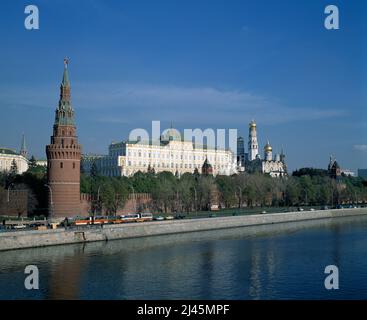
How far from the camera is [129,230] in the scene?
1478 inches

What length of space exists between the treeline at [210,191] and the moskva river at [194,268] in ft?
41.5

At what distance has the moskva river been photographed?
66.1 ft

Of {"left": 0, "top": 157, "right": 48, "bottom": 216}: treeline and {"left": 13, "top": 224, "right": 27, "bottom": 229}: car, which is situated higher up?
{"left": 0, "top": 157, "right": 48, "bottom": 216}: treeline

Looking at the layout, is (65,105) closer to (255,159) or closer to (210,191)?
(210,191)

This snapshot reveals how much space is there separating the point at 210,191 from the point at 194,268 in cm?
3312

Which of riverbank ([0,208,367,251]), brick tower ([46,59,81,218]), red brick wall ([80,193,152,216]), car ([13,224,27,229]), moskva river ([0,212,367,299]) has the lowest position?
moskva river ([0,212,367,299])

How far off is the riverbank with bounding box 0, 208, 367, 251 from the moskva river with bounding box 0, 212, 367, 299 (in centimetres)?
82

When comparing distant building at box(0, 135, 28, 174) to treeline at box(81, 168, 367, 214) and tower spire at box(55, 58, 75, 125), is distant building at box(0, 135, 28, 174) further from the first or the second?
tower spire at box(55, 58, 75, 125)

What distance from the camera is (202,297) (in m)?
19.4

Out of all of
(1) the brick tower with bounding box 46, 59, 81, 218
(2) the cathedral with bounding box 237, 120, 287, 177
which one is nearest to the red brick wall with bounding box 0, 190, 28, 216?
(1) the brick tower with bounding box 46, 59, 81, 218
